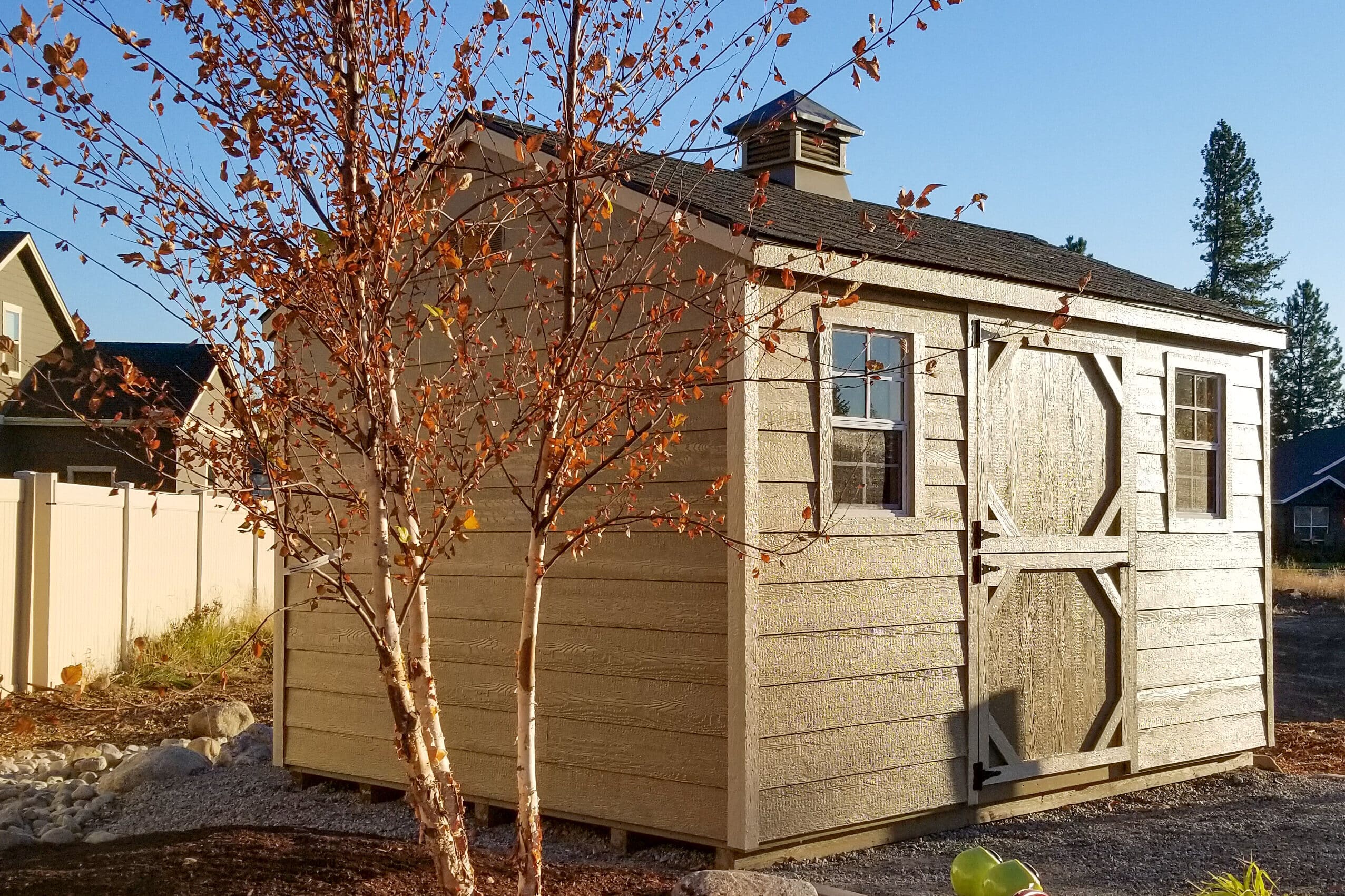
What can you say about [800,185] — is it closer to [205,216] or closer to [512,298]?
[512,298]

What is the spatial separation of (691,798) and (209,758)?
452cm

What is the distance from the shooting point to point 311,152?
4195mm

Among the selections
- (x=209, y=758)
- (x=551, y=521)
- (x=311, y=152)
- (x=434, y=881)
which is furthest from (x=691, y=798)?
(x=209, y=758)

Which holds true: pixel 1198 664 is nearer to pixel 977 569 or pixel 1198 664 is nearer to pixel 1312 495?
pixel 977 569

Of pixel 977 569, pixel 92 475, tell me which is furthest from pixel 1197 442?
pixel 92 475

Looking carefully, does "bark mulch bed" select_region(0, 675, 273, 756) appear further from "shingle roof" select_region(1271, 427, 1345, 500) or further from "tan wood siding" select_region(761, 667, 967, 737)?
"shingle roof" select_region(1271, 427, 1345, 500)

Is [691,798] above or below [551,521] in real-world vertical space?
below

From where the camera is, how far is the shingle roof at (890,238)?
6.35 metres

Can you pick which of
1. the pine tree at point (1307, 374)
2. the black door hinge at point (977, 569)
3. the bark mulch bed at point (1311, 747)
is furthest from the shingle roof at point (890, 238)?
the pine tree at point (1307, 374)

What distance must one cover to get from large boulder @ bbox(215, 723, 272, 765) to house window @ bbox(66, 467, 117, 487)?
14.8 meters

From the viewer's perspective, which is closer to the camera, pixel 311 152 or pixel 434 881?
pixel 311 152

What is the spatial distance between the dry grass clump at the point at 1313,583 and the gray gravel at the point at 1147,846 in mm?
16857

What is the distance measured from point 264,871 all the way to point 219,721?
204 inches

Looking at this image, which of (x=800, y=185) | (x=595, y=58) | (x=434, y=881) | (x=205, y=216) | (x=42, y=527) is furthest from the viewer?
(x=42, y=527)
